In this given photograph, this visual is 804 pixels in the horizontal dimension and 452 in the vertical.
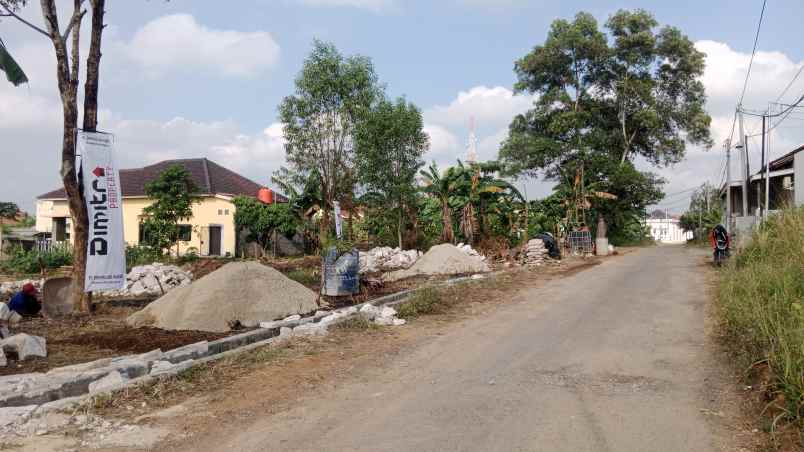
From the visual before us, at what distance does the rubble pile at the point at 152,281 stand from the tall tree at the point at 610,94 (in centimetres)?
2655

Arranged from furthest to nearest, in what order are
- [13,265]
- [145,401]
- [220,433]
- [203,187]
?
1. [203,187]
2. [13,265]
3. [145,401]
4. [220,433]

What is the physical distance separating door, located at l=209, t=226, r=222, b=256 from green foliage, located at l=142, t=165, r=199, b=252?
16.6 ft

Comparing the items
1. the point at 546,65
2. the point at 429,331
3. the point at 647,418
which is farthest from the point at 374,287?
the point at 546,65

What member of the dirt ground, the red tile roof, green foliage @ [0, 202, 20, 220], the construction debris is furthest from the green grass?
green foliage @ [0, 202, 20, 220]

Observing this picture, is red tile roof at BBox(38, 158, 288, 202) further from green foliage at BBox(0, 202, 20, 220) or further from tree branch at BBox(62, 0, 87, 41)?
tree branch at BBox(62, 0, 87, 41)

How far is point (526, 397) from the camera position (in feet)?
18.7

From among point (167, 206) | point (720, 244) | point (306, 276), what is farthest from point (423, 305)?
point (167, 206)

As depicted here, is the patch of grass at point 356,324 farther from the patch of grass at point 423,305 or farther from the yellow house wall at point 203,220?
the yellow house wall at point 203,220

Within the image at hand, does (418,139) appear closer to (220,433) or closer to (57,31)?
(57,31)

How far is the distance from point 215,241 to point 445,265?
15857mm

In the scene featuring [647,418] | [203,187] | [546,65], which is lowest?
[647,418]

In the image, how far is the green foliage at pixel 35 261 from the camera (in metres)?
22.3

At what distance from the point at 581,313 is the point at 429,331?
3.16 meters

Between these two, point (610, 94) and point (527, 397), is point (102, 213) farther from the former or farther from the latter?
point (610, 94)
